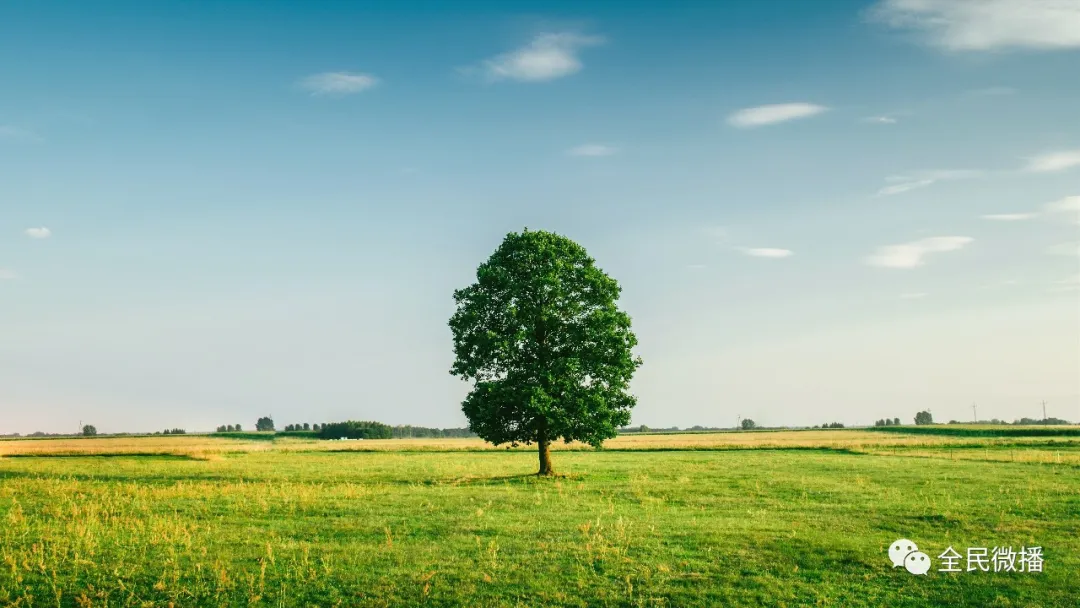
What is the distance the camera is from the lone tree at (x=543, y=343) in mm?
46906

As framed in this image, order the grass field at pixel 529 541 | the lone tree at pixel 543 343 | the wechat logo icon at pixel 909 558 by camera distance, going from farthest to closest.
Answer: the lone tree at pixel 543 343 → the wechat logo icon at pixel 909 558 → the grass field at pixel 529 541

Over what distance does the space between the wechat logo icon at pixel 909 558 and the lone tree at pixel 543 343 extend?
967 inches

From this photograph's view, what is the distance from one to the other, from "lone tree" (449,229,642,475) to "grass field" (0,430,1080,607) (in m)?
3.85

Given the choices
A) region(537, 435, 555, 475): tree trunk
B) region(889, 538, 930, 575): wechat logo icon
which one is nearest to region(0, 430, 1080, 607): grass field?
region(889, 538, 930, 575): wechat logo icon

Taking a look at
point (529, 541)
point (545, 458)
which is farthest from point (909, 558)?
point (545, 458)

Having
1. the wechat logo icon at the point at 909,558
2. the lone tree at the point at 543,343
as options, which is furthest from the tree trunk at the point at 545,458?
the wechat logo icon at the point at 909,558

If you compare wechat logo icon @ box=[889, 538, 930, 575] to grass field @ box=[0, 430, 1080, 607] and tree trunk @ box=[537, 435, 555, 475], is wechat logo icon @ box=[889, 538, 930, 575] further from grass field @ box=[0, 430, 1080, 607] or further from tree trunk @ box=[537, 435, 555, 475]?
tree trunk @ box=[537, 435, 555, 475]

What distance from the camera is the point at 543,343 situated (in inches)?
1923

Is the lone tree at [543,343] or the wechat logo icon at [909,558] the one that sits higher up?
the lone tree at [543,343]

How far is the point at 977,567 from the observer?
22.0 metres

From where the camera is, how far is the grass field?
1894 centimetres

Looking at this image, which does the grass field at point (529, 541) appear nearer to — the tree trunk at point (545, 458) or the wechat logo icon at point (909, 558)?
the wechat logo icon at point (909, 558)

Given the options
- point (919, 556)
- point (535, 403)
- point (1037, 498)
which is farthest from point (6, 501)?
point (1037, 498)

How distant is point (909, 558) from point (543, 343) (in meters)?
29.3
